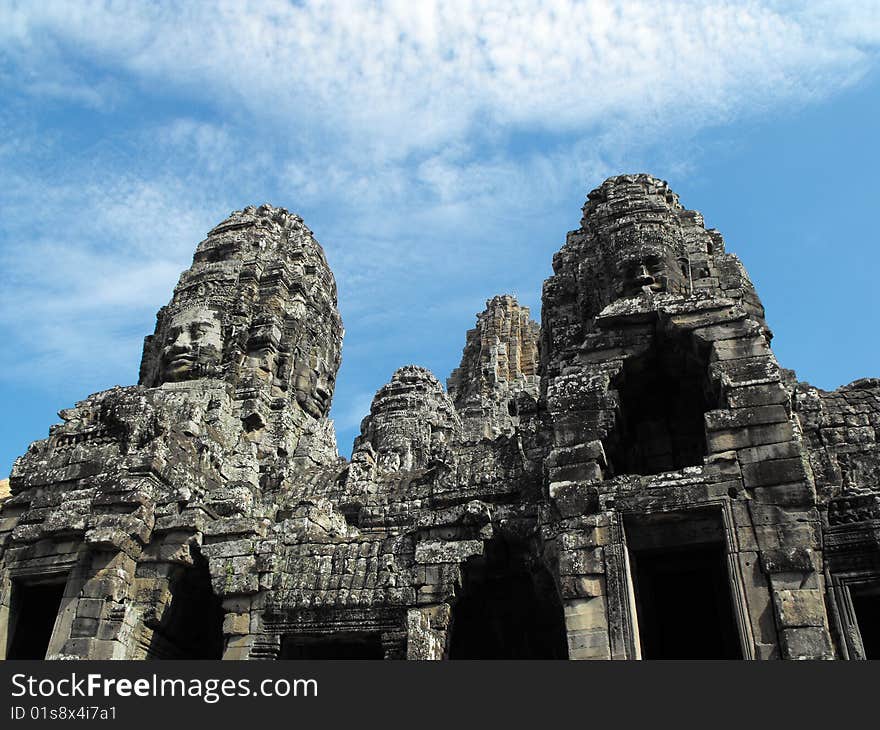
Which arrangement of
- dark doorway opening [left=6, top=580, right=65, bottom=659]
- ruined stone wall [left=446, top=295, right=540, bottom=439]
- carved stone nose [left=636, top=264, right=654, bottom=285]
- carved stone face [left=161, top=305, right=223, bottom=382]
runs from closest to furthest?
dark doorway opening [left=6, top=580, right=65, bottom=659] < carved stone nose [left=636, top=264, right=654, bottom=285] < carved stone face [left=161, top=305, right=223, bottom=382] < ruined stone wall [left=446, top=295, right=540, bottom=439]

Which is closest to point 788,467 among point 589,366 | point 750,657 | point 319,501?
point 750,657

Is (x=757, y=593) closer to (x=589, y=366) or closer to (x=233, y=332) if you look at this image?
(x=589, y=366)

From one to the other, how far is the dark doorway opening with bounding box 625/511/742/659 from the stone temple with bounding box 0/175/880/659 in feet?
0.14

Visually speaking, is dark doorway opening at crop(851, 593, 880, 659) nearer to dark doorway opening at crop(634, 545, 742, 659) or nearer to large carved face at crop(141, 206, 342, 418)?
dark doorway opening at crop(634, 545, 742, 659)

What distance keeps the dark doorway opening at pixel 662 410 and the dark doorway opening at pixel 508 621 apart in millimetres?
2479

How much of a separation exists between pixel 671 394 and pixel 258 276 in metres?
12.2

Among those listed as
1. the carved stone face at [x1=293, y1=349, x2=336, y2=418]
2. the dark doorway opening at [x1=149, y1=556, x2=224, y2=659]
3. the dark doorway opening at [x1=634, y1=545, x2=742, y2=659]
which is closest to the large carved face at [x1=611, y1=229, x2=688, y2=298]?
the dark doorway opening at [x1=634, y1=545, x2=742, y2=659]

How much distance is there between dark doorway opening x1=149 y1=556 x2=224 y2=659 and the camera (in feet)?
47.4

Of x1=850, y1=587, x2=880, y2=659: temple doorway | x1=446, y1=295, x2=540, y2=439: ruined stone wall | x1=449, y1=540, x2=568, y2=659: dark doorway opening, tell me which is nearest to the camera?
x1=850, y1=587, x2=880, y2=659: temple doorway

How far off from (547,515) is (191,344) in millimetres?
11429

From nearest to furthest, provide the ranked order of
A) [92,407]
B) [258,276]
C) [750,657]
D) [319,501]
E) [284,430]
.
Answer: [750,657] < [319,501] < [92,407] < [284,430] < [258,276]

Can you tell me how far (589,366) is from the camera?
14.2m

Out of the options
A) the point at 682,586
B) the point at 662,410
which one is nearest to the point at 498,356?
the point at 662,410

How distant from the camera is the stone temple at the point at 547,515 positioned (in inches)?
456
